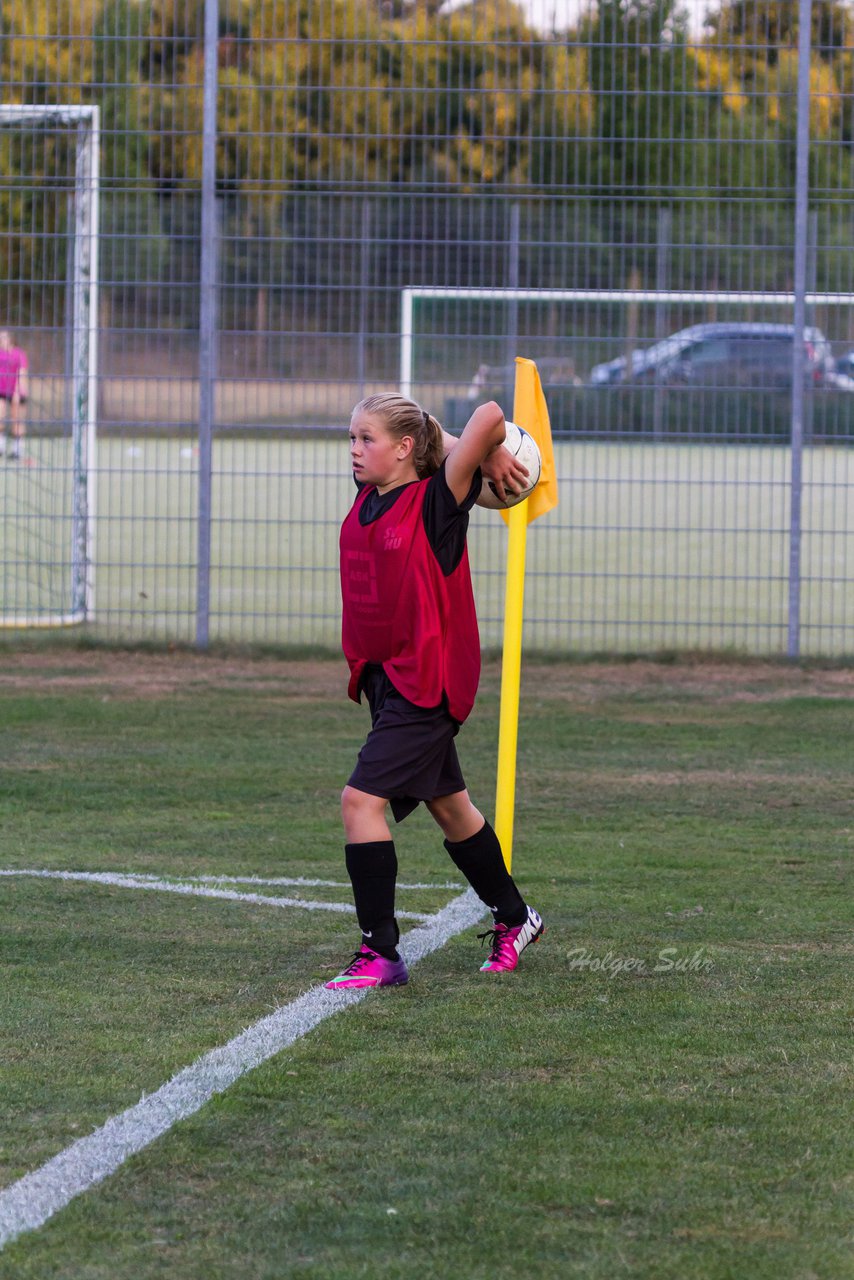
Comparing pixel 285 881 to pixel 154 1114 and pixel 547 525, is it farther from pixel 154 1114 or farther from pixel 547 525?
pixel 547 525

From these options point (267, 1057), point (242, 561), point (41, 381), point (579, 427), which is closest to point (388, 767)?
point (267, 1057)

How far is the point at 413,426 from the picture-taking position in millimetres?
4688

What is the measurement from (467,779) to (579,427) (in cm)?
410

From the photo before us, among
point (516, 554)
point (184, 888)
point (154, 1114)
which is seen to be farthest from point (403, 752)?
point (184, 888)

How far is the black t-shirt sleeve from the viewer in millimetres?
4621

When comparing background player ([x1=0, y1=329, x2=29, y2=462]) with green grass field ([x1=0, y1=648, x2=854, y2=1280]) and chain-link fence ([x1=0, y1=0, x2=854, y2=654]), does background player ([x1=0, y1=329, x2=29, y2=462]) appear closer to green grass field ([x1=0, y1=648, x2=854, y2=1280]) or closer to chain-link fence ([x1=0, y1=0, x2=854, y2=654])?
chain-link fence ([x1=0, y1=0, x2=854, y2=654])

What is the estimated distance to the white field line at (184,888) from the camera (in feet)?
18.3

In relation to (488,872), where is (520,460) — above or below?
above

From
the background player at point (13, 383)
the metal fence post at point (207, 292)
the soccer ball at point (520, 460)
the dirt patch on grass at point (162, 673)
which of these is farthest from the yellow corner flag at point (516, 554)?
the background player at point (13, 383)

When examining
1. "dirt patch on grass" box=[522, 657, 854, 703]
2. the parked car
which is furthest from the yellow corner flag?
the parked car

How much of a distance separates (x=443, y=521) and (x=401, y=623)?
29 centimetres

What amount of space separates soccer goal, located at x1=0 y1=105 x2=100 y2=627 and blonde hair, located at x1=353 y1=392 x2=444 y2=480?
279 inches

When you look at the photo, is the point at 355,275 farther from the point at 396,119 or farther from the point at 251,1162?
the point at 251,1162

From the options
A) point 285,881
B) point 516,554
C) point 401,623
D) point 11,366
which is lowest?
point 285,881
